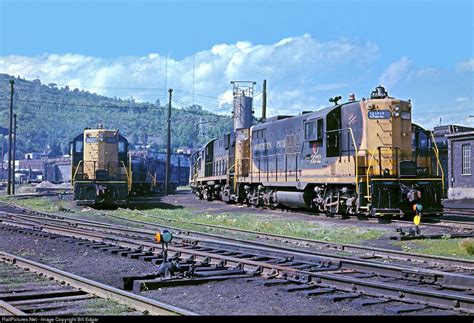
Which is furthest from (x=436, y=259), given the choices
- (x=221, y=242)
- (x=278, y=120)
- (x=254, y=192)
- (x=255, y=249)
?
(x=254, y=192)

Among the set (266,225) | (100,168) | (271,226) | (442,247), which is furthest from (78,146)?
(442,247)

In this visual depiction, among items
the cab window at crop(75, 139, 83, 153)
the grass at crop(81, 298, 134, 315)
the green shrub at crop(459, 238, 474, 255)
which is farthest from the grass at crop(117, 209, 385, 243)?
the grass at crop(81, 298, 134, 315)

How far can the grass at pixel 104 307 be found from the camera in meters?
6.91

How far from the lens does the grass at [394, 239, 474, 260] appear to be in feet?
40.2

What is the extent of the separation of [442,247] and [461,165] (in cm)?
2798

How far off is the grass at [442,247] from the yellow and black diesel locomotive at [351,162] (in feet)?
4.73

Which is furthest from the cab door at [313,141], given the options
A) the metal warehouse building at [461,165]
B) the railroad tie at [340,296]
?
the metal warehouse building at [461,165]

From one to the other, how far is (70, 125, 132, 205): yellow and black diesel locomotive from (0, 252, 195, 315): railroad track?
18.7 m

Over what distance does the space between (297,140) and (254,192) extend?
5326 mm

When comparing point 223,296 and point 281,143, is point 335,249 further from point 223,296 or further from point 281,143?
point 281,143

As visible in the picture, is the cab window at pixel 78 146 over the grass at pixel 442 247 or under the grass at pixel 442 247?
over

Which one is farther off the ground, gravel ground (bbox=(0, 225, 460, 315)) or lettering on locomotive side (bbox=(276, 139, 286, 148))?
lettering on locomotive side (bbox=(276, 139, 286, 148))

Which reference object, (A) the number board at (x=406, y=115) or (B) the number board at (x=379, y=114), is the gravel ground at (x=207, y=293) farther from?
(A) the number board at (x=406, y=115)

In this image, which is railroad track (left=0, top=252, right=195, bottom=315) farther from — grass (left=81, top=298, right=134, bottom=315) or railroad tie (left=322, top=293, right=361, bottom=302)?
railroad tie (left=322, top=293, right=361, bottom=302)
